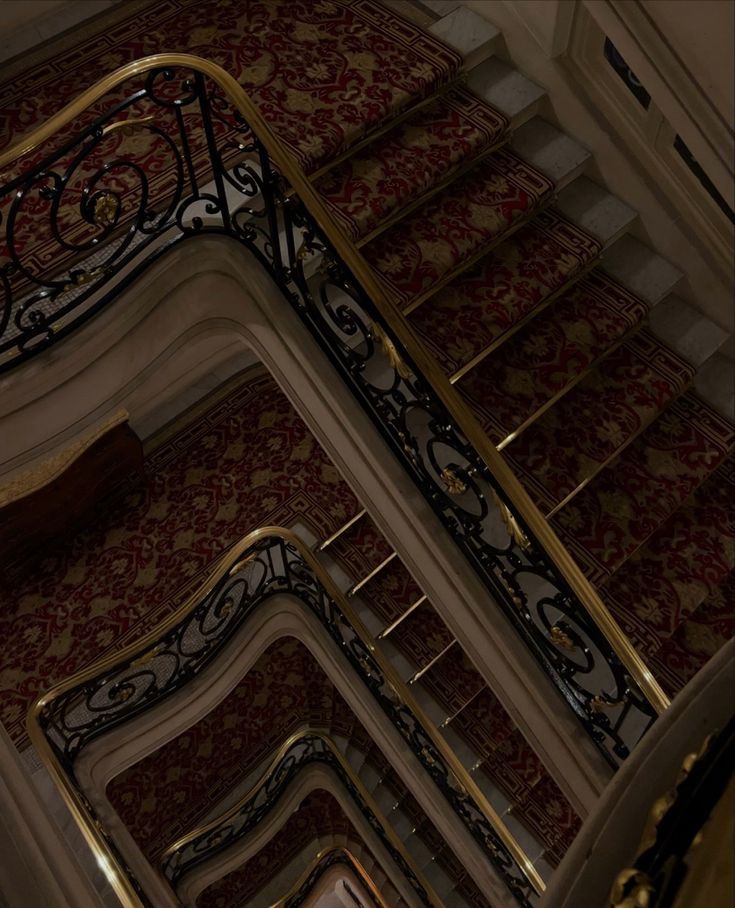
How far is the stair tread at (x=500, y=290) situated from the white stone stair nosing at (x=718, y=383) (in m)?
0.83

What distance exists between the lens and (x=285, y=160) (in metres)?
2.90

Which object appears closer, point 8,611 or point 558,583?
point 558,583

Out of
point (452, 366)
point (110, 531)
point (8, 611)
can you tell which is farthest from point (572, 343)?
point (8, 611)

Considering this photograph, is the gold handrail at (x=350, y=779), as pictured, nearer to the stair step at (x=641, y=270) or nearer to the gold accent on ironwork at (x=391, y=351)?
the stair step at (x=641, y=270)

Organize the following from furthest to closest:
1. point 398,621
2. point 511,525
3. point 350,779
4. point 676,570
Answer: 1. point 350,779
2. point 398,621
3. point 676,570
4. point 511,525

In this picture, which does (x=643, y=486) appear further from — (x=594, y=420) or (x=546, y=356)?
(x=546, y=356)

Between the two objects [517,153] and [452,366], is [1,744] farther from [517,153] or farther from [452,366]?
[517,153]

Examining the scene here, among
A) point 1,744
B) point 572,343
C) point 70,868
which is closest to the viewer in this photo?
point 70,868

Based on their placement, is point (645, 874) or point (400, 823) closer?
point (645, 874)

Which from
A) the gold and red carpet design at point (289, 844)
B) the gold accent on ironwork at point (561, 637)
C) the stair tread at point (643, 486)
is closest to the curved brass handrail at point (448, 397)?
the gold accent on ironwork at point (561, 637)

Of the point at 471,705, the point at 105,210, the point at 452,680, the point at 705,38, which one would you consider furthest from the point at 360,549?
the point at 705,38

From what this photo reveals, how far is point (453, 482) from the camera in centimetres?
314

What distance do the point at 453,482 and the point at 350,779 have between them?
4650 millimetres

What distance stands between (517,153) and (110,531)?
11.8ft
